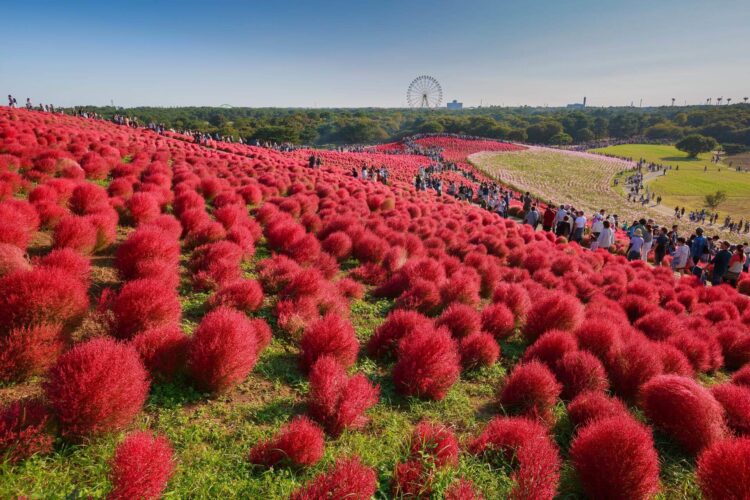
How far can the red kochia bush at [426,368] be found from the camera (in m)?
4.72

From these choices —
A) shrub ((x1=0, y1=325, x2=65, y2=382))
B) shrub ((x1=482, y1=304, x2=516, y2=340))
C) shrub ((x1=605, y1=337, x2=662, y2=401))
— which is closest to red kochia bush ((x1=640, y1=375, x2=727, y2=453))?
shrub ((x1=605, y1=337, x2=662, y2=401))

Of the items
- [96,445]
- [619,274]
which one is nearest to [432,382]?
[96,445]

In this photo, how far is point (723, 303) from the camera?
992cm

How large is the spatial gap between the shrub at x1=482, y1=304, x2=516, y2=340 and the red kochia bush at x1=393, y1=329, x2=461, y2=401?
1.90 m

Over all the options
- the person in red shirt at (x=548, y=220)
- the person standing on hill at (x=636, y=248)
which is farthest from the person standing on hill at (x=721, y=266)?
the person in red shirt at (x=548, y=220)

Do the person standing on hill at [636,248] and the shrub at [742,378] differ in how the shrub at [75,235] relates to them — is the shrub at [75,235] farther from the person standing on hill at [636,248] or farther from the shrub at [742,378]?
the person standing on hill at [636,248]

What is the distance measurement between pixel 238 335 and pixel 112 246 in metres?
4.12

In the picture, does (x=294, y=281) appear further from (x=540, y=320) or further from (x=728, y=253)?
(x=728, y=253)

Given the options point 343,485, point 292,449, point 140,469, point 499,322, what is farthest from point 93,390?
point 499,322

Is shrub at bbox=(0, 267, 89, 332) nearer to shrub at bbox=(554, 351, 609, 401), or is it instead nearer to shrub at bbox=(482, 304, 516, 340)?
shrub at bbox=(482, 304, 516, 340)

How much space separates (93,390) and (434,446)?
9.46 ft

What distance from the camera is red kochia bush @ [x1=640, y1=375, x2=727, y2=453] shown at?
4289 millimetres

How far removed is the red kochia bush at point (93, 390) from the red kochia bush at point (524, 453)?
10.4 feet

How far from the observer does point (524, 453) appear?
140 inches
